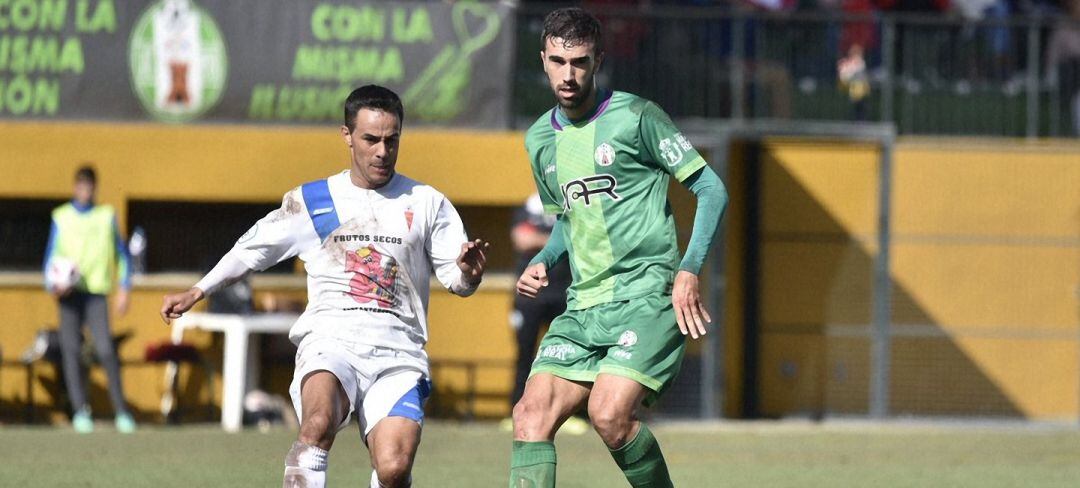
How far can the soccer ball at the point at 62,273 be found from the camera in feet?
47.2

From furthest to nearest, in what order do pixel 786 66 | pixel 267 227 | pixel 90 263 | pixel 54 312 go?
pixel 786 66
pixel 54 312
pixel 90 263
pixel 267 227

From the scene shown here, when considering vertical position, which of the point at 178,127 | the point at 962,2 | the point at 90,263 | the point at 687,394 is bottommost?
the point at 687,394

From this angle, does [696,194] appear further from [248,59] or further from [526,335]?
[248,59]

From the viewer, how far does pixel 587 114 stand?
6.99 m

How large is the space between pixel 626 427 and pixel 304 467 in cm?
118

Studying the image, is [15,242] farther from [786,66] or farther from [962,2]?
[962,2]

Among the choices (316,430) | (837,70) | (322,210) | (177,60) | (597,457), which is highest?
(837,70)

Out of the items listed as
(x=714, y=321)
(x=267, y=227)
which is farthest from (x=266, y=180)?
(x=267, y=227)

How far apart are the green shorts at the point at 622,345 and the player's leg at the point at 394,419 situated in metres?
0.50

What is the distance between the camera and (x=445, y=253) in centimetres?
727

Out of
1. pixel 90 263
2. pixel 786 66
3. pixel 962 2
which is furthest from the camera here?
pixel 962 2

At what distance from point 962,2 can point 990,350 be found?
143 inches

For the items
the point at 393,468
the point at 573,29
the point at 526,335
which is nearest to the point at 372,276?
the point at 393,468

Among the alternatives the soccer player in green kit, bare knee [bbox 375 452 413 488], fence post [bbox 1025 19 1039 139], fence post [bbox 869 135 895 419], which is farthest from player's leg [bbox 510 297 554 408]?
bare knee [bbox 375 452 413 488]
